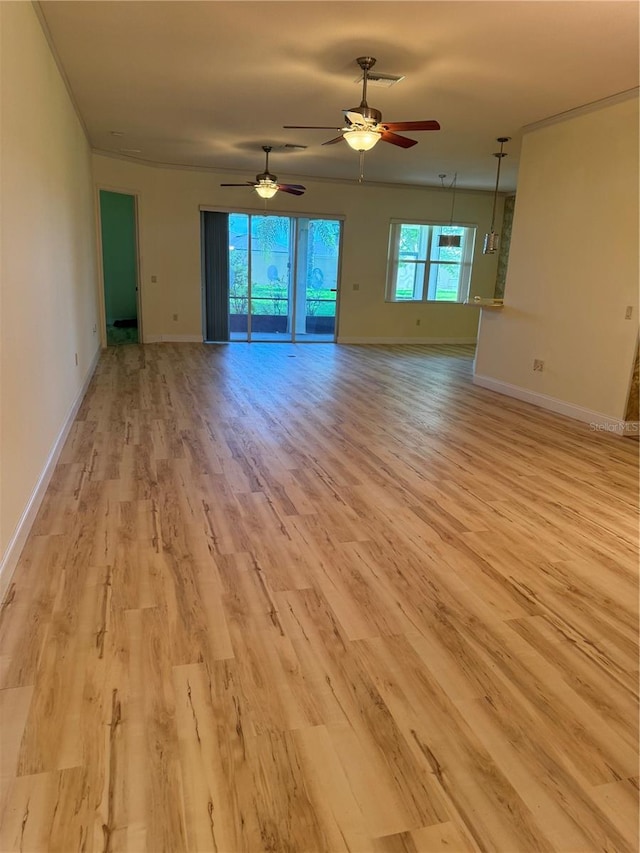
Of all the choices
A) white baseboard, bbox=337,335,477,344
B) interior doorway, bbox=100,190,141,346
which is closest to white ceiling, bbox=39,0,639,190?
white baseboard, bbox=337,335,477,344

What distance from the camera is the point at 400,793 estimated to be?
138 cm

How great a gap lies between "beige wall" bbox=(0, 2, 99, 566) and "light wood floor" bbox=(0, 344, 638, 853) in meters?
0.38

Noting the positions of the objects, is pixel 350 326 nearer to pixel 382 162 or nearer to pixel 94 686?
pixel 382 162

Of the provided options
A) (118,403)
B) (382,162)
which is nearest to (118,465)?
(118,403)

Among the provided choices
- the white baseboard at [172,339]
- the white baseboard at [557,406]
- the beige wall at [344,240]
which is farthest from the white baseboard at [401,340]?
the white baseboard at [557,406]

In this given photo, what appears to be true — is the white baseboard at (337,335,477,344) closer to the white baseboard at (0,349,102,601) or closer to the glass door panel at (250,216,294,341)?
the glass door panel at (250,216,294,341)

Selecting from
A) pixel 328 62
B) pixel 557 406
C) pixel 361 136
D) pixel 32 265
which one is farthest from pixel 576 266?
pixel 32 265

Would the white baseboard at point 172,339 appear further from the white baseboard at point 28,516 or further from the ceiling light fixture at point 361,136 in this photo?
the ceiling light fixture at point 361,136

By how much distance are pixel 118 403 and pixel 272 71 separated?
10.4 feet

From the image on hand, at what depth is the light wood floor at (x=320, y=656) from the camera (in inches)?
51.9

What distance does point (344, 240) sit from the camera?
986cm

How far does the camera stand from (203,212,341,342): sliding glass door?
371 inches

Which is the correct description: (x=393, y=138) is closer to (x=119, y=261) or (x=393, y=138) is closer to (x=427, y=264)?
(x=427, y=264)

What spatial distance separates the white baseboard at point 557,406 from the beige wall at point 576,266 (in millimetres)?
16
